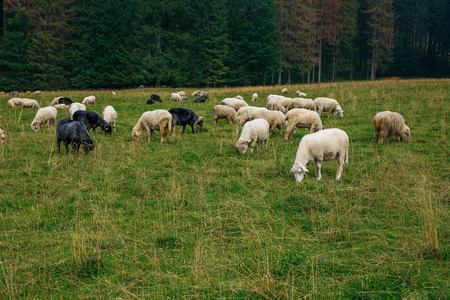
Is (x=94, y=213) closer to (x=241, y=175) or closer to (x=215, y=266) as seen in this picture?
(x=215, y=266)

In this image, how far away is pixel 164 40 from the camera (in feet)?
176

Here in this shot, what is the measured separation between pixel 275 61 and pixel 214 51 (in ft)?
35.8

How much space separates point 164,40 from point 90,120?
4199 centimetres

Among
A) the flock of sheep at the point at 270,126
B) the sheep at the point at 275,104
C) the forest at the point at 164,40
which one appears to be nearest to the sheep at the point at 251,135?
the flock of sheep at the point at 270,126

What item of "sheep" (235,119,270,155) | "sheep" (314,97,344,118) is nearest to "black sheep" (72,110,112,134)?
"sheep" (235,119,270,155)

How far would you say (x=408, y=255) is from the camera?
4754 millimetres

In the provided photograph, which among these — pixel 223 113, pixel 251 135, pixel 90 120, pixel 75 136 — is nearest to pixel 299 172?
pixel 251 135

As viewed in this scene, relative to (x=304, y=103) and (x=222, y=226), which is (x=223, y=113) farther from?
(x=222, y=226)

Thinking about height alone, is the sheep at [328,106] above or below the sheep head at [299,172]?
above

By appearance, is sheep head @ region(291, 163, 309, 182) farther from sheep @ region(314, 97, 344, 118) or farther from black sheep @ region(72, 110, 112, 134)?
sheep @ region(314, 97, 344, 118)

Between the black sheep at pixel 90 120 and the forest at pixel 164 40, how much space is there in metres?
34.8

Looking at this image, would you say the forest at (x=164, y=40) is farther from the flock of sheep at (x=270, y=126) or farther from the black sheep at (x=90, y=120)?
the black sheep at (x=90, y=120)

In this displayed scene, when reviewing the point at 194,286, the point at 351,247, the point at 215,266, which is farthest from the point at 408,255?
the point at 194,286

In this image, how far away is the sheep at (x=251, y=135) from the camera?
11.4m
